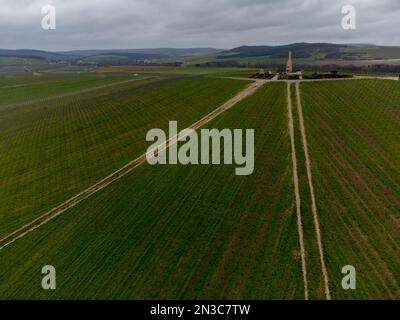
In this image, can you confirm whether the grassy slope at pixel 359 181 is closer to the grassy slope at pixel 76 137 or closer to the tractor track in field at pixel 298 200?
the tractor track in field at pixel 298 200

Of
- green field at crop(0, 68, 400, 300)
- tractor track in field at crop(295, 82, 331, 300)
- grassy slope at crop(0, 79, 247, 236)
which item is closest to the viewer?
tractor track in field at crop(295, 82, 331, 300)

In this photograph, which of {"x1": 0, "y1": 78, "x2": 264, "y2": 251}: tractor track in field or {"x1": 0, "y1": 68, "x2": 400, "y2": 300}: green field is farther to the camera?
{"x1": 0, "y1": 78, "x2": 264, "y2": 251}: tractor track in field

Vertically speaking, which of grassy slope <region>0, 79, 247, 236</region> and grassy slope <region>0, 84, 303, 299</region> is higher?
grassy slope <region>0, 79, 247, 236</region>

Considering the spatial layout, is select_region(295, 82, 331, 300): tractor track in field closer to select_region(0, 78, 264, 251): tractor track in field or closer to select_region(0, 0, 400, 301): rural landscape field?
select_region(0, 0, 400, 301): rural landscape field

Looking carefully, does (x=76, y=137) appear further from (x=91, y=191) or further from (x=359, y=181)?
(x=359, y=181)

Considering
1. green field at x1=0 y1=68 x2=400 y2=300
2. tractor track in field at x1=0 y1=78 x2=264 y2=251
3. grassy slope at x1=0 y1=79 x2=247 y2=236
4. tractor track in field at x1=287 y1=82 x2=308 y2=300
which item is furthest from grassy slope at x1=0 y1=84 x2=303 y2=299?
grassy slope at x1=0 y1=79 x2=247 y2=236

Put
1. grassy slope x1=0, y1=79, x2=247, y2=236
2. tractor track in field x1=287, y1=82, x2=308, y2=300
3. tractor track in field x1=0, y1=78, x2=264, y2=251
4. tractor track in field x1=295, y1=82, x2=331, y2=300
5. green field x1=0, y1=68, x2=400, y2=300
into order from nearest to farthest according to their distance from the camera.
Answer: tractor track in field x1=295, y1=82, x2=331, y2=300 → tractor track in field x1=287, y1=82, x2=308, y2=300 → green field x1=0, y1=68, x2=400, y2=300 → tractor track in field x1=0, y1=78, x2=264, y2=251 → grassy slope x1=0, y1=79, x2=247, y2=236

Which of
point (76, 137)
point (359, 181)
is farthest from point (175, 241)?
point (76, 137)
